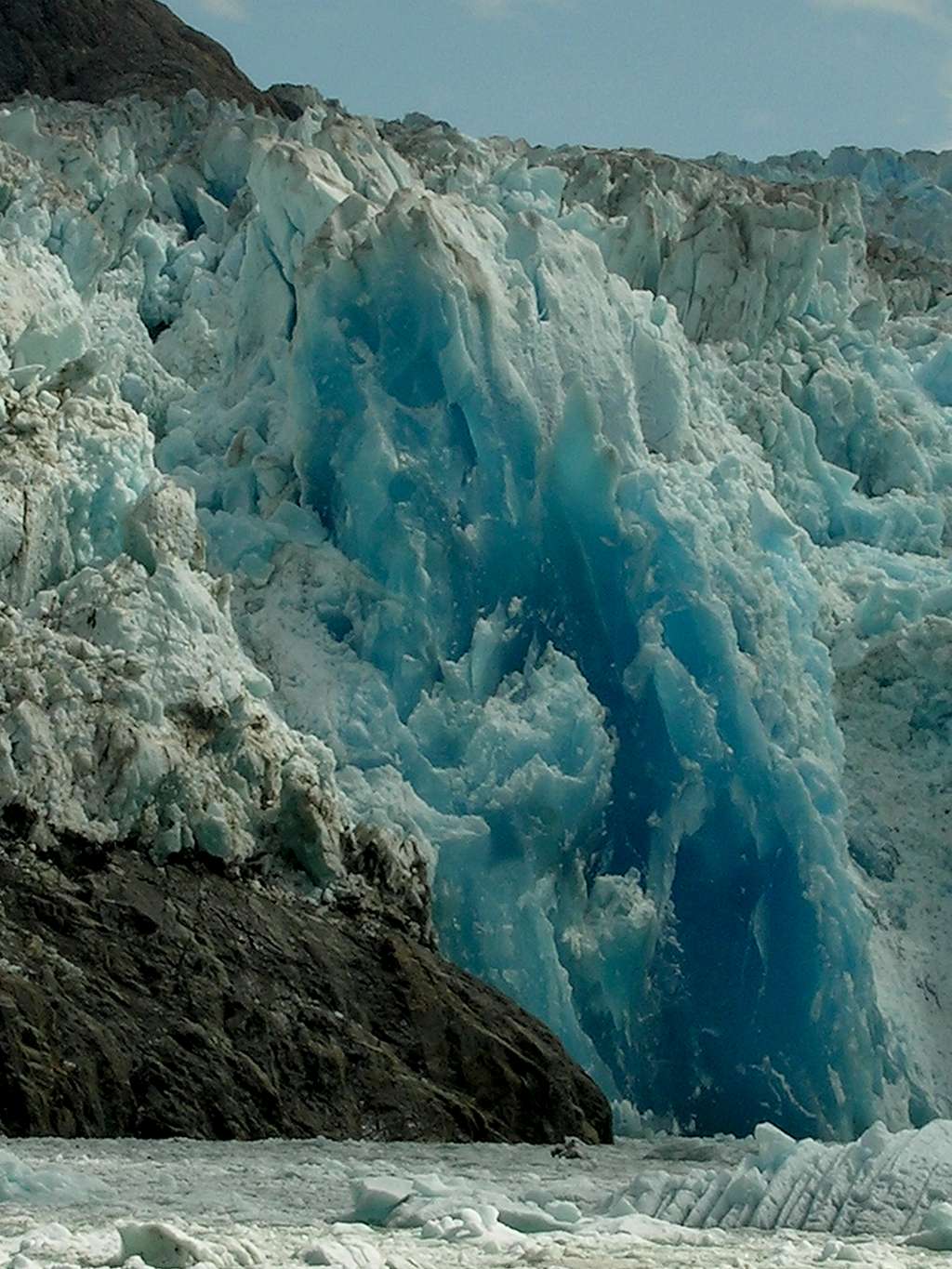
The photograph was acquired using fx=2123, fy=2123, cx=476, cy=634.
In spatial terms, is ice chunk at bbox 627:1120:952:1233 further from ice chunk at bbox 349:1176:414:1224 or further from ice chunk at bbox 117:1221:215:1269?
ice chunk at bbox 117:1221:215:1269

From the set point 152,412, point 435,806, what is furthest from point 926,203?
point 435,806

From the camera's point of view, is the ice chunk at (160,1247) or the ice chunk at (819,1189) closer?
the ice chunk at (160,1247)

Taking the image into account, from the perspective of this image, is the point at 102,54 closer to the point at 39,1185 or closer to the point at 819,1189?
the point at 39,1185

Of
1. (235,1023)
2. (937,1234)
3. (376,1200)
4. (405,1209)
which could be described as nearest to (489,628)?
(235,1023)

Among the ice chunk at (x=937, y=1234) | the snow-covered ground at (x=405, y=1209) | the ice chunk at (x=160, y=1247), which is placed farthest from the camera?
the ice chunk at (x=937, y=1234)

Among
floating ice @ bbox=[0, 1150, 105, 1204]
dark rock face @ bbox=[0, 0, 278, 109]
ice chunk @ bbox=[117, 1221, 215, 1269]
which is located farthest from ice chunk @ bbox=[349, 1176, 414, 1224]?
dark rock face @ bbox=[0, 0, 278, 109]

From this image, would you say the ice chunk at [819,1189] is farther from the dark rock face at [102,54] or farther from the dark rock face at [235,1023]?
the dark rock face at [102,54]

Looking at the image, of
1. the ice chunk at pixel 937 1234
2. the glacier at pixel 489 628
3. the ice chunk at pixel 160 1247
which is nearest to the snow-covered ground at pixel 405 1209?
the ice chunk at pixel 160 1247
